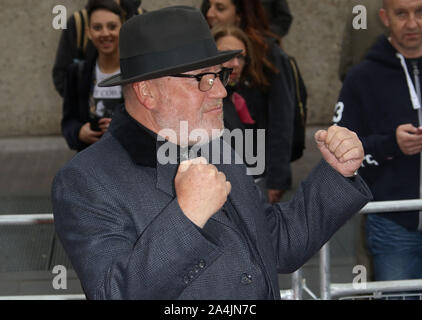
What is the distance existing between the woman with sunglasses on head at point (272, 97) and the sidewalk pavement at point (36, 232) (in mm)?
1264

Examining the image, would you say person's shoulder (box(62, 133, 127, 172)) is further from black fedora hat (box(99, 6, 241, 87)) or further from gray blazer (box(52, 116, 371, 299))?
black fedora hat (box(99, 6, 241, 87))

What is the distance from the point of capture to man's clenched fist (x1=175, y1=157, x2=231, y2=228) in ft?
6.47

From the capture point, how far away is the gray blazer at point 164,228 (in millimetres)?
1972

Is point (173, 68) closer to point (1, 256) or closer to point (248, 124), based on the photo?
point (248, 124)

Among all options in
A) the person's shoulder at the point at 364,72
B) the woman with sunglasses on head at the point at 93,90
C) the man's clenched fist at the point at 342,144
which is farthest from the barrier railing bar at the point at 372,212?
the woman with sunglasses on head at the point at 93,90

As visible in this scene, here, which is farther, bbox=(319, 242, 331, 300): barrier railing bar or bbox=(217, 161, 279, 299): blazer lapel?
bbox=(319, 242, 331, 300): barrier railing bar

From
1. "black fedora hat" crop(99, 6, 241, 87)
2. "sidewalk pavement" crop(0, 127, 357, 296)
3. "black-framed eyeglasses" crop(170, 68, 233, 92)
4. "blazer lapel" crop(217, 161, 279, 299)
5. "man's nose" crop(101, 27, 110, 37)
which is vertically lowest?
"sidewalk pavement" crop(0, 127, 357, 296)

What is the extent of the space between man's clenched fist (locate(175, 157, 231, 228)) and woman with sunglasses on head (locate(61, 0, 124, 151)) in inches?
110

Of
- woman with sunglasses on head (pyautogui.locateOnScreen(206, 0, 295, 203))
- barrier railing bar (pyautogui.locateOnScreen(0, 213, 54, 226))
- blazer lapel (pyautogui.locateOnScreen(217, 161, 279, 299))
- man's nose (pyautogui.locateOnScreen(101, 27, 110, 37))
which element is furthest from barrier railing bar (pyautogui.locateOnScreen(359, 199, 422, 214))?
man's nose (pyautogui.locateOnScreen(101, 27, 110, 37))

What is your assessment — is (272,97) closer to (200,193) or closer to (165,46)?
(165,46)

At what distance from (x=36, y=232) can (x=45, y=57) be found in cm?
337

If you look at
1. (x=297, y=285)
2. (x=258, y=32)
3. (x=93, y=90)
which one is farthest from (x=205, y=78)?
(x=93, y=90)

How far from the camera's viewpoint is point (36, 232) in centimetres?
680
